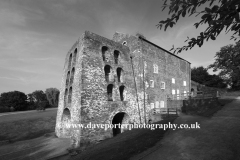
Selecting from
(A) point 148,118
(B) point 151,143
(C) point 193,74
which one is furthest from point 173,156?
(C) point 193,74

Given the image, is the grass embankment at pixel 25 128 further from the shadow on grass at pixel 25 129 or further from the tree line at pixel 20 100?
the tree line at pixel 20 100

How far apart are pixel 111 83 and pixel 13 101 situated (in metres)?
60.6

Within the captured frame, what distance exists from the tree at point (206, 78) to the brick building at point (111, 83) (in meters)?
29.9

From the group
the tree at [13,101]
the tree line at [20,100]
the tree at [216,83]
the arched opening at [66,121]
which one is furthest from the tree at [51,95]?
the tree at [216,83]

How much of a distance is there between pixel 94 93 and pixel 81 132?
4012 mm

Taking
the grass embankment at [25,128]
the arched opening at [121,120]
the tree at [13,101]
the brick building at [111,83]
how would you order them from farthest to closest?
the tree at [13,101]
the grass embankment at [25,128]
the arched opening at [121,120]
the brick building at [111,83]

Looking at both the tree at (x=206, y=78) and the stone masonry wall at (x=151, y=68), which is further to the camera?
the tree at (x=206, y=78)

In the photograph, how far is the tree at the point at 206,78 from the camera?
44.4 m

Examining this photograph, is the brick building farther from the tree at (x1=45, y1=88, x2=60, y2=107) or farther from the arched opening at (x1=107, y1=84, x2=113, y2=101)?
the tree at (x1=45, y1=88, x2=60, y2=107)

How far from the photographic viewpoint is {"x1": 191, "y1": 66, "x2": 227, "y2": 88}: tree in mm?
44431

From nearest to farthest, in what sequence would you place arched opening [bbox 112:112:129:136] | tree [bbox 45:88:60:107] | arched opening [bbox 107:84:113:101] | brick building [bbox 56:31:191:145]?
brick building [bbox 56:31:191:145], arched opening [bbox 107:84:113:101], arched opening [bbox 112:112:129:136], tree [bbox 45:88:60:107]

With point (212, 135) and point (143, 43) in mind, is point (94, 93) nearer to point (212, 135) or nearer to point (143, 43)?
point (212, 135)

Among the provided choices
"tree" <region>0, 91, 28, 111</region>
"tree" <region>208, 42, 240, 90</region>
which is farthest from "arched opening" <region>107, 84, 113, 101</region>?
"tree" <region>0, 91, 28, 111</region>

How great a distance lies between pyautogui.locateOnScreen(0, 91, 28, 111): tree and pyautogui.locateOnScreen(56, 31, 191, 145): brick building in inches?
2052
